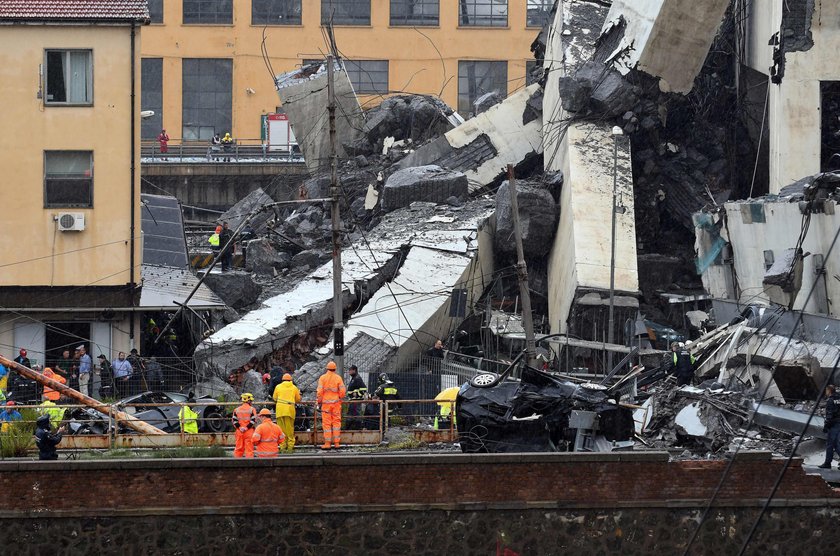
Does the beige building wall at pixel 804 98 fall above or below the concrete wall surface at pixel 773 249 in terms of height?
above

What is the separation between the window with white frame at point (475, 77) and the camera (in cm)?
5894

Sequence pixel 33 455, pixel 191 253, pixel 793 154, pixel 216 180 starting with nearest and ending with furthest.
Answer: pixel 33 455
pixel 793 154
pixel 191 253
pixel 216 180

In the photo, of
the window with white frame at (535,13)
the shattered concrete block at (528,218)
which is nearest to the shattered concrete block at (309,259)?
the shattered concrete block at (528,218)

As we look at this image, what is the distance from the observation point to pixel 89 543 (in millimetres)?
17172

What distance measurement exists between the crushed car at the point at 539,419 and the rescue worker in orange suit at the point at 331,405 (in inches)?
71.9

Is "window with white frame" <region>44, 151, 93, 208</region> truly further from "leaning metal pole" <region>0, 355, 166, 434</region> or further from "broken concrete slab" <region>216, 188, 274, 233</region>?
"broken concrete slab" <region>216, 188, 274, 233</region>

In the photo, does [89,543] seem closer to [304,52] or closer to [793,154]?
[793,154]

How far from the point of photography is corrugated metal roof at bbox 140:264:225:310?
91.7 feet

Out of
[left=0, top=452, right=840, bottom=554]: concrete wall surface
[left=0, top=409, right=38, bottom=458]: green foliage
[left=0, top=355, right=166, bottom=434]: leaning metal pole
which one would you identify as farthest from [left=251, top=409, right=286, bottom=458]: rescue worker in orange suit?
[left=0, top=409, right=38, bottom=458]: green foliage

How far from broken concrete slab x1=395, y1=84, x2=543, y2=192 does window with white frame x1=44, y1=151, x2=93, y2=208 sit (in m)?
11.6

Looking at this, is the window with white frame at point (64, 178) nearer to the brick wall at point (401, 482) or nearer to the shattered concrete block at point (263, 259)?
the shattered concrete block at point (263, 259)

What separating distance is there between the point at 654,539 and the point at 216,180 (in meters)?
35.9

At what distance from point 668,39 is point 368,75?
28753mm

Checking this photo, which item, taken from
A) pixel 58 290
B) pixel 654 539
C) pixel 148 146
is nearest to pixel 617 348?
pixel 654 539
